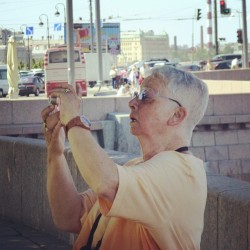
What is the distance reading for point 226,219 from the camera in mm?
5094

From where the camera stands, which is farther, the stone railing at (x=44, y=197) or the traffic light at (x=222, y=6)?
the traffic light at (x=222, y=6)

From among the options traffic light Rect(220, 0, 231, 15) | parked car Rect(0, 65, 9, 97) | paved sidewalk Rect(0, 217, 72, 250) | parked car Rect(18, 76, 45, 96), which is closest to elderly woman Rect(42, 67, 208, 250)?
paved sidewalk Rect(0, 217, 72, 250)

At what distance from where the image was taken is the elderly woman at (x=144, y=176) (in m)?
3.28

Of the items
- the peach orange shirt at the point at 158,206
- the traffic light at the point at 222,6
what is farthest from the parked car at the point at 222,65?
the peach orange shirt at the point at 158,206

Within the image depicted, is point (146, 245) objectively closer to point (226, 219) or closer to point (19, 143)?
point (226, 219)

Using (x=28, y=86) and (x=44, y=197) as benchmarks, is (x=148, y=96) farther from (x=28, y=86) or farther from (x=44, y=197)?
(x=28, y=86)

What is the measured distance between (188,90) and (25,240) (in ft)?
16.0

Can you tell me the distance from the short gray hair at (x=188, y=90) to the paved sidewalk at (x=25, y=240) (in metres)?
4.24

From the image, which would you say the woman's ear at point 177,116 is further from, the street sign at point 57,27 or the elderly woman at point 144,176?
the street sign at point 57,27

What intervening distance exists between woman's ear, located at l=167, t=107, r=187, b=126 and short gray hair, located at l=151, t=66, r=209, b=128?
0.07 feet

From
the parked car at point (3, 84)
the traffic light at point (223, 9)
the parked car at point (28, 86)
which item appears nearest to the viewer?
the traffic light at point (223, 9)

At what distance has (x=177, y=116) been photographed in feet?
11.9

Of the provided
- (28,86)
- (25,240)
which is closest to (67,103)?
(25,240)

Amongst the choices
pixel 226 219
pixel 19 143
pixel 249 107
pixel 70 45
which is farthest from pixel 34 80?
pixel 226 219
